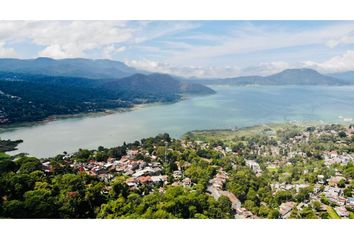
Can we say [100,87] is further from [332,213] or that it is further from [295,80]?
[332,213]

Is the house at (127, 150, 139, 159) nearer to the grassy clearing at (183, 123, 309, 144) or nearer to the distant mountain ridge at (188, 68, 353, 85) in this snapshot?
the grassy clearing at (183, 123, 309, 144)

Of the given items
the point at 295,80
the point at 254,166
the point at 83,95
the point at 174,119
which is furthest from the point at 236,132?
the point at 83,95

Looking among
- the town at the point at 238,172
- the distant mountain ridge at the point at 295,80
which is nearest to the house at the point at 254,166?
the town at the point at 238,172

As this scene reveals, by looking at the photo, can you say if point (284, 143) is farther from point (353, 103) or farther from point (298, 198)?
point (353, 103)

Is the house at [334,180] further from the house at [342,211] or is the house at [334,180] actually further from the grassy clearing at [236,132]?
the grassy clearing at [236,132]

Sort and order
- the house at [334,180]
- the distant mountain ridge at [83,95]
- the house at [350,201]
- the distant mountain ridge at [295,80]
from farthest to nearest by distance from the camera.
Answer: the distant mountain ridge at [295,80]
the distant mountain ridge at [83,95]
the house at [334,180]
the house at [350,201]

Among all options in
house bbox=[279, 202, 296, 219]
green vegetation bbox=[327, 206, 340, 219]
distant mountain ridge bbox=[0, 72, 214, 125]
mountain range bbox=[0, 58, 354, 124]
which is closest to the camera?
green vegetation bbox=[327, 206, 340, 219]

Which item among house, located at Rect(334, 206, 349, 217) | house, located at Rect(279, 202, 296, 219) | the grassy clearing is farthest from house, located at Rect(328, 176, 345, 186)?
the grassy clearing

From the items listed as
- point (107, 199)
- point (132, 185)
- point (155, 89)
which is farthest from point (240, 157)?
point (155, 89)
